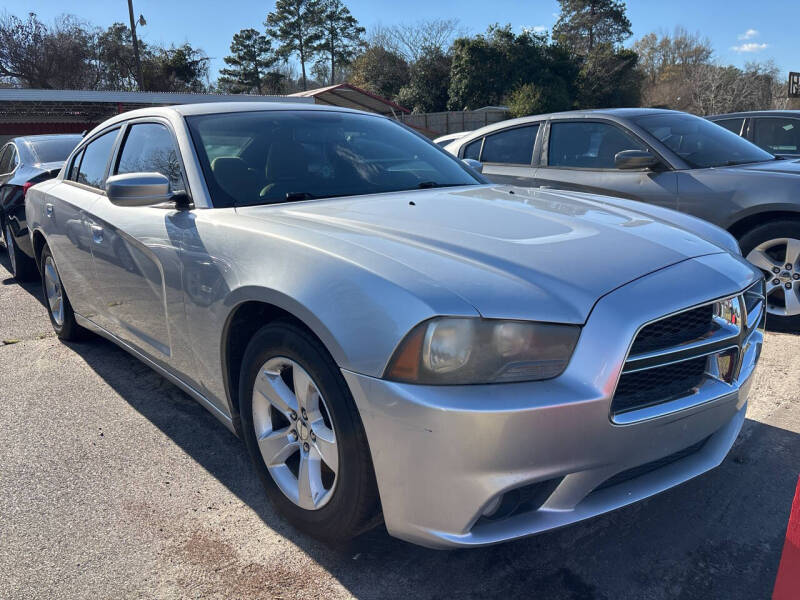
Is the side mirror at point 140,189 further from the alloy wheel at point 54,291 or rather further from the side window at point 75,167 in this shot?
the alloy wheel at point 54,291

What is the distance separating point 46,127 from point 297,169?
80.6ft

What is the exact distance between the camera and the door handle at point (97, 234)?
3376 mm

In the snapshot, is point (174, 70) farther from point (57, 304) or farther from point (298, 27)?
point (57, 304)

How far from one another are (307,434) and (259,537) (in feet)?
1.60

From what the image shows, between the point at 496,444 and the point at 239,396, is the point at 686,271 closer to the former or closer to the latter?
the point at 496,444

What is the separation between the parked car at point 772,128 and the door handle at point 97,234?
6.65 m

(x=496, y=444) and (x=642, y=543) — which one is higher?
(x=496, y=444)

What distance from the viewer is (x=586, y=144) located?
17.9ft

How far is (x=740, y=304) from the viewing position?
2.12 metres

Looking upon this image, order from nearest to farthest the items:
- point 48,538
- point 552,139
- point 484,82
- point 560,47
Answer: point 48,538, point 552,139, point 484,82, point 560,47

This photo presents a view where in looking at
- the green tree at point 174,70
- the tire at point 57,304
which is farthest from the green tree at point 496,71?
the tire at point 57,304

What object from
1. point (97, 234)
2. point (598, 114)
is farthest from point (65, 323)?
point (598, 114)

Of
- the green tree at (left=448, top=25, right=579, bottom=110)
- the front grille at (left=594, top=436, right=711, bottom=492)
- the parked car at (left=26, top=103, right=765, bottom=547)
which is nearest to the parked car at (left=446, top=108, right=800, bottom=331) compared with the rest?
the parked car at (left=26, top=103, right=765, bottom=547)

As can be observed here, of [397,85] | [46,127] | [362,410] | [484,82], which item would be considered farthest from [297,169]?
[397,85]
